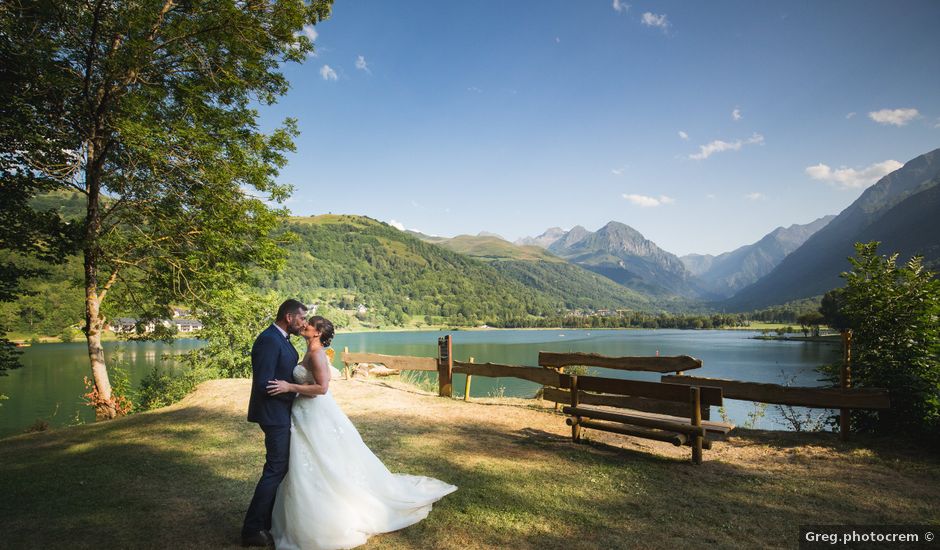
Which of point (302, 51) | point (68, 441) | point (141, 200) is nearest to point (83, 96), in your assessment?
point (141, 200)

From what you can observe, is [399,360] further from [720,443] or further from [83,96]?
[83,96]

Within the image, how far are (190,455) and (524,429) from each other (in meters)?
5.99

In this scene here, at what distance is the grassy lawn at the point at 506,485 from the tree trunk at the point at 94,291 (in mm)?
1965

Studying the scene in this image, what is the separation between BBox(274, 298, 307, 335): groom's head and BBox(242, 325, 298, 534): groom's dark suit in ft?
0.31

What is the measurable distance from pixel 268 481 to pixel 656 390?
18.7 feet

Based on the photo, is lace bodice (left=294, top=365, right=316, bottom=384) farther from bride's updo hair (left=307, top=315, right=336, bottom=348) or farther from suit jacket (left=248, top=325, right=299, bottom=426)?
bride's updo hair (left=307, top=315, right=336, bottom=348)

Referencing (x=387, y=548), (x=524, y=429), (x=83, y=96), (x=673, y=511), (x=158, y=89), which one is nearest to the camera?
(x=387, y=548)

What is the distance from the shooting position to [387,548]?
4.06m

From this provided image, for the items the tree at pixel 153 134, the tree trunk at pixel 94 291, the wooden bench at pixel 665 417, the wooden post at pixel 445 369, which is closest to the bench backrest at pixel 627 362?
the wooden bench at pixel 665 417

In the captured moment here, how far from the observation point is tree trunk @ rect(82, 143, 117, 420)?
10227 mm

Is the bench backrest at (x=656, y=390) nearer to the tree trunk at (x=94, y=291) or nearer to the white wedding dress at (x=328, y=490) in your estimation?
the white wedding dress at (x=328, y=490)

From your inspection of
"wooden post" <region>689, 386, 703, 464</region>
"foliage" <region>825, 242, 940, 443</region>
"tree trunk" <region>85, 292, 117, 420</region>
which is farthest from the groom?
"tree trunk" <region>85, 292, 117, 420</region>

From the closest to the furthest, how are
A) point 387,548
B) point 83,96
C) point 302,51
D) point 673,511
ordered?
point 387,548 < point 673,511 < point 83,96 < point 302,51

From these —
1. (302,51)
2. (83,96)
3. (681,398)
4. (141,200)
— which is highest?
(302,51)
